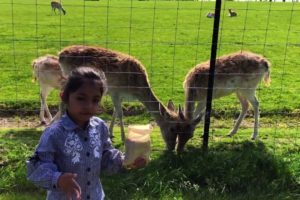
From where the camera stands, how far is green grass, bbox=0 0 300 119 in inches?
380

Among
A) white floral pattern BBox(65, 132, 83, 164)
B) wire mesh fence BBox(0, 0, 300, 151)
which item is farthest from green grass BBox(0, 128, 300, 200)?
white floral pattern BBox(65, 132, 83, 164)

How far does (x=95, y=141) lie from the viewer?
3.45 m

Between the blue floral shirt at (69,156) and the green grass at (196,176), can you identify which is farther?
the green grass at (196,176)

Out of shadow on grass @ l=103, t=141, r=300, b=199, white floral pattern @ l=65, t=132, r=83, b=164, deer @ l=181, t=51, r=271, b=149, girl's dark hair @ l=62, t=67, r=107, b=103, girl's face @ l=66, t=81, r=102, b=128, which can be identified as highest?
girl's dark hair @ l=62, t=67, r=107, b=103

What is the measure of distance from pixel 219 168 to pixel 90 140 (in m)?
3.20

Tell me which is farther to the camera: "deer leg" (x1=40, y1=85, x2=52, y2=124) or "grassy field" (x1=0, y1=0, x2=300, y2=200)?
"deer leg" (x1=40, y1=85, x2=52, y2=124)

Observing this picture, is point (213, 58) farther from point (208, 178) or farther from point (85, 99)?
point (85, 99)

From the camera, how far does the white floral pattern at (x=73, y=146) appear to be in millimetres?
3338

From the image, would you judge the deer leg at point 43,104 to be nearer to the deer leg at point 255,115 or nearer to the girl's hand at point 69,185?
the deer leg at point 255,115

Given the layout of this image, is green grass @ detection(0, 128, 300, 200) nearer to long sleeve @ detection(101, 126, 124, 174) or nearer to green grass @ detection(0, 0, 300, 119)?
green grass @ detection(0, 0, 300, 119)

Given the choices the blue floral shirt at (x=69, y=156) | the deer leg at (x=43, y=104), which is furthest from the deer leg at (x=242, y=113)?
the blue floral shirt at (x=69, y=156)

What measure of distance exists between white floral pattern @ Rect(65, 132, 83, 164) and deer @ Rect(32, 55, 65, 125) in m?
5.46

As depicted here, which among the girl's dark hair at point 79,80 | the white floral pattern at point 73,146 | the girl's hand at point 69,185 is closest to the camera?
the girl's hand at point 69,185

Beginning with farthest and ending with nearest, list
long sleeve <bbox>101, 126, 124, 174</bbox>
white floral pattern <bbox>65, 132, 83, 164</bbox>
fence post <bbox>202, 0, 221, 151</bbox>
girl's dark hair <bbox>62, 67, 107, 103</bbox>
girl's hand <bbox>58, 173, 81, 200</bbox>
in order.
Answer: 1. fence post <bbox>202, 0, 221, 151</bbox>
2. long sleeve <bbox>101, 126, 124, 174</bbox>
3. white floral pattern <bbox>65, 132, 83, 164</bbox>
4. girl's dark hair <bbox>62, 67, 107, 103</bbox>
5. girl's hand <bbox>58, 173, 81, 200</bbox>
